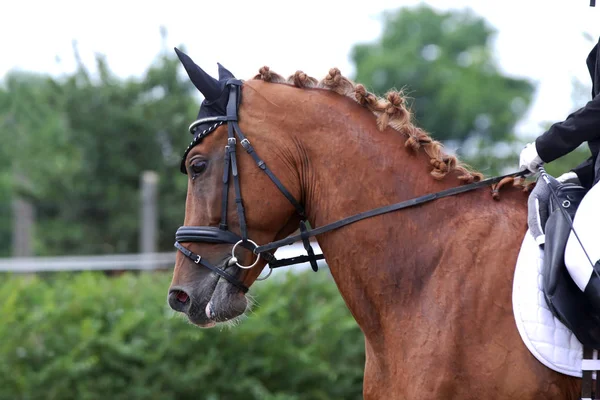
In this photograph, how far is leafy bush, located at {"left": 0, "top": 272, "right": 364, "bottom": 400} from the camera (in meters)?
7.62

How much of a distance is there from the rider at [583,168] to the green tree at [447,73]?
38.4 m

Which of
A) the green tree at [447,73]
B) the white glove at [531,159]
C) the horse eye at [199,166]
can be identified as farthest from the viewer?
the green tree at [447,73]

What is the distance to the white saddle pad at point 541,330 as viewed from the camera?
3195mm

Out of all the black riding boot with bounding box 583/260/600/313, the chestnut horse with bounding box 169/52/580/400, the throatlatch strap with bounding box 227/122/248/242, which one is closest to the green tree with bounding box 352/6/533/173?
the chestnut horse with bounding box 169/52/580/400

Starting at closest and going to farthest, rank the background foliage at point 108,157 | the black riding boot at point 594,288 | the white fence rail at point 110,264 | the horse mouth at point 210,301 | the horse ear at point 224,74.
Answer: the black riding boot at point 594,288 → the horse mouth at point 210,301 → the horse ear at point 224,74 → the white fence rail at point 110,264 → the background foliage at point 108,157

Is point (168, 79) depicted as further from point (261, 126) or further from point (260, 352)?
point (261, 126)

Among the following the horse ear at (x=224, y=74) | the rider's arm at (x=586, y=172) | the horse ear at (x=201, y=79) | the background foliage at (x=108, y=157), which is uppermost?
the background foliage at (x=108, y=157)

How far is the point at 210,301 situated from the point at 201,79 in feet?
3.37

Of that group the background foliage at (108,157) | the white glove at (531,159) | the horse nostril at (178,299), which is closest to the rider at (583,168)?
the white glove at (531,159)

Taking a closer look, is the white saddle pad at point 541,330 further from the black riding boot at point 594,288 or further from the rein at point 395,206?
the rein at point 395,206

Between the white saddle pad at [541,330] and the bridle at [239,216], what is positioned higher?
the bridle at [239,216]

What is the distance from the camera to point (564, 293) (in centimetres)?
319

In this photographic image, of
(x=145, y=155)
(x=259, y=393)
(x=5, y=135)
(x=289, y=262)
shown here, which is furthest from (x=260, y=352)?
(x=5, y=135)

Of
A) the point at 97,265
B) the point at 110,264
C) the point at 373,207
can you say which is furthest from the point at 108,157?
the point at 373,207
